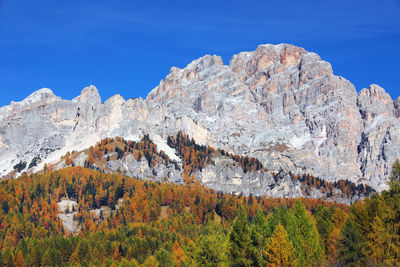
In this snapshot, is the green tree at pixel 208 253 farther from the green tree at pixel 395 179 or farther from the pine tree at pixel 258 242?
the green tree at pixel 395 179

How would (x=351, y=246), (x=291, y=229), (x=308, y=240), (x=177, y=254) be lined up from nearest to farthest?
(x=351, y=246) → (x=291, y=229) → (x=308, y=240) → (x=177, y=254)

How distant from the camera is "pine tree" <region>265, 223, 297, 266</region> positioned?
5809 centimetres

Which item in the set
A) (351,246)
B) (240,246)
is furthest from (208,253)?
(351,246)

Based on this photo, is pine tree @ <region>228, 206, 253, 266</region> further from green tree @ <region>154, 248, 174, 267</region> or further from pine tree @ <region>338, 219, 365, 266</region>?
green tree @ <region>154, 248, 174, 267</region>

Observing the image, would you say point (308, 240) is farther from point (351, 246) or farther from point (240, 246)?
point (240, 246)

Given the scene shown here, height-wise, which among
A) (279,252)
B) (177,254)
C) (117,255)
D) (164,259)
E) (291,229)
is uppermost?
(291,229)

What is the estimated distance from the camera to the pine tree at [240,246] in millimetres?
62831

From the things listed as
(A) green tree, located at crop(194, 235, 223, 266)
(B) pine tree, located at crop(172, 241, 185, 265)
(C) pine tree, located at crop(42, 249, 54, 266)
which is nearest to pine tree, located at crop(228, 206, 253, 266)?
(A) green tree, located at crop(194, 235, 223, 266)

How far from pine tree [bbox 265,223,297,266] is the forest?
14 centimetres

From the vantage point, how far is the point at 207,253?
224ft

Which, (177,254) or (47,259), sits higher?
(177,254)

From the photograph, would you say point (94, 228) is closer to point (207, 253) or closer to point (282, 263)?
point (207, 253)

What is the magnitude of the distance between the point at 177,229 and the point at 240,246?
86764 mm

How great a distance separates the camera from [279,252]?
58.3 meters
